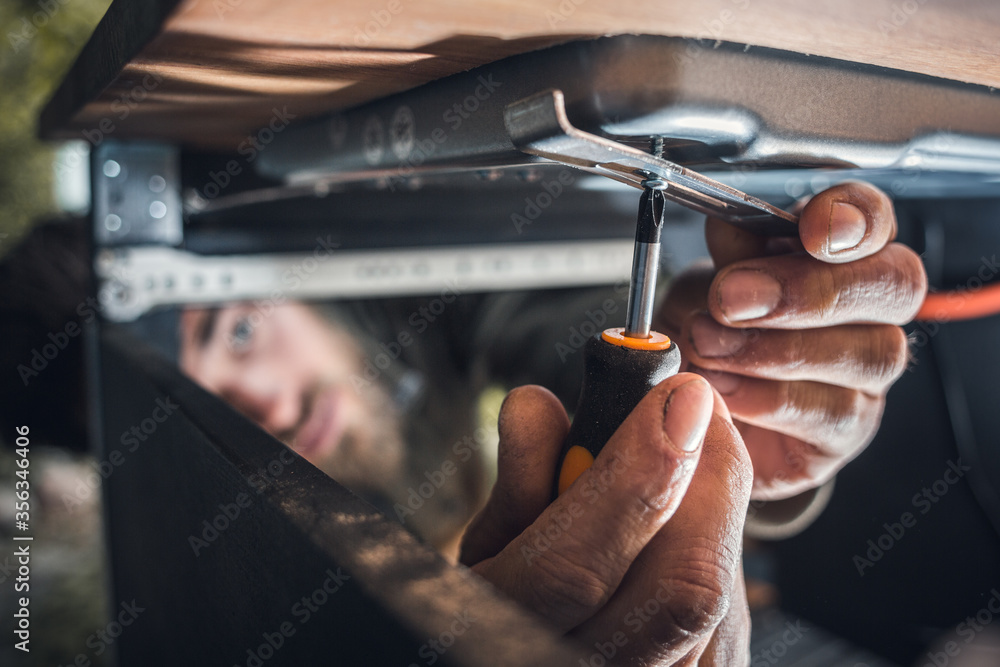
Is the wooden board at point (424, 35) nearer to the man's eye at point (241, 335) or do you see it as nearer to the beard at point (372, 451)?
the man's eye at point (241, 335)

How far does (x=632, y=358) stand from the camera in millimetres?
367

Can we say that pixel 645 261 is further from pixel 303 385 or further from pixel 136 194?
pixel 303 385

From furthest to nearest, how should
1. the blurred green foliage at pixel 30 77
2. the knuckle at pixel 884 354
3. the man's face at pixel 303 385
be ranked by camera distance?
1. the blurred green foliage at pixel 30 77
2. the man's face at pixel 303 385
3. the knuckle at pixel 884 354

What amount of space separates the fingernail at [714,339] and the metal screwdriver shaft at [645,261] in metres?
0.21

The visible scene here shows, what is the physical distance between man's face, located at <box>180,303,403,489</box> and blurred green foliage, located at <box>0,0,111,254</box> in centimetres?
85

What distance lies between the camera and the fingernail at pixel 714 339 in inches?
21.9

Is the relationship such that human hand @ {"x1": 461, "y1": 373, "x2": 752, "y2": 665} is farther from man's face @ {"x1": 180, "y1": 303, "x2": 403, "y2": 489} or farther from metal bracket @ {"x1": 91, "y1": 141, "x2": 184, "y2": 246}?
man's face @ {"x1": 180, "y1": 303, "x2": 403, "y2": 489}

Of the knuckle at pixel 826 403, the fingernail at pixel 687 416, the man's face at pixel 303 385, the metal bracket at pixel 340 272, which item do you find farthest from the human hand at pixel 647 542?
the man's face at pixel 303 385

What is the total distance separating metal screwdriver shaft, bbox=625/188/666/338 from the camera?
1.17 feet

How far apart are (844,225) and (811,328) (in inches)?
4.9

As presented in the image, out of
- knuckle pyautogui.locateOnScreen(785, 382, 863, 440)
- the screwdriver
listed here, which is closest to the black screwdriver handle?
the screwdriver

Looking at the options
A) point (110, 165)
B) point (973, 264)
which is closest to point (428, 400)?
point (110, 165)

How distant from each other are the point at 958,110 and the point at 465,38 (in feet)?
0.99

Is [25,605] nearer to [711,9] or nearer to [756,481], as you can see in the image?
[756,481]
